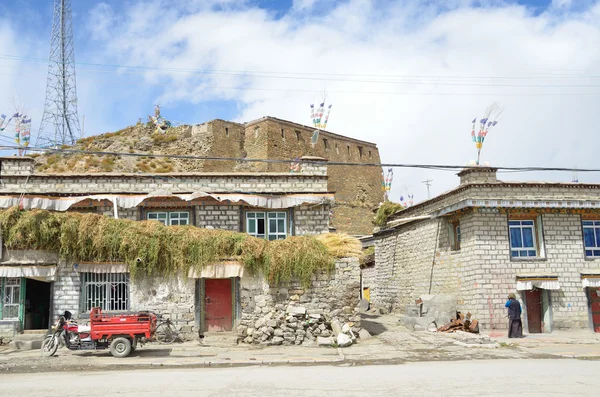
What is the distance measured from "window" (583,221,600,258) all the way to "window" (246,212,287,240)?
11895 millimetres

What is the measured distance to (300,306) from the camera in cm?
1738

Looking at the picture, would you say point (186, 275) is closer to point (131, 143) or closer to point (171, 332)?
point (171, 332)

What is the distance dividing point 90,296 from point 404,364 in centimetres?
1066

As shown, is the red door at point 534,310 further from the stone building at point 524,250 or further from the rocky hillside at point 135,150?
the rocky hillside at point 135,150

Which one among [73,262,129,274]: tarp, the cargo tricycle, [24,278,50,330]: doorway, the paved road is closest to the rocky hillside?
[24,278,50,330]: doorway

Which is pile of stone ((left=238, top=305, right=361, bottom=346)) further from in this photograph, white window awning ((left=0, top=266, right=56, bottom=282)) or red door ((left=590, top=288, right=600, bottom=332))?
red door ((left=590, top=288, right=600, bottom=332))

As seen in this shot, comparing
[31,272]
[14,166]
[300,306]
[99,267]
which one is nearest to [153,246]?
[99,267]

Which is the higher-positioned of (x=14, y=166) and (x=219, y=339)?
(x=14, y=166)

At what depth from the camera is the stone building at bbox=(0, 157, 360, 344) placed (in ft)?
56.9

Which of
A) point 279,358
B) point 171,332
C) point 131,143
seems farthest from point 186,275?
point 131,143

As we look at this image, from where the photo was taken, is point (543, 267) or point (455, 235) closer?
point (543, 267)

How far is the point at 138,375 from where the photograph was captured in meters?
11.4

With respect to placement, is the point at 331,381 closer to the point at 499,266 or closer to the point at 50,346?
the point at 50,346

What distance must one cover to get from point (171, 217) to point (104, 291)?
3.79 meters
